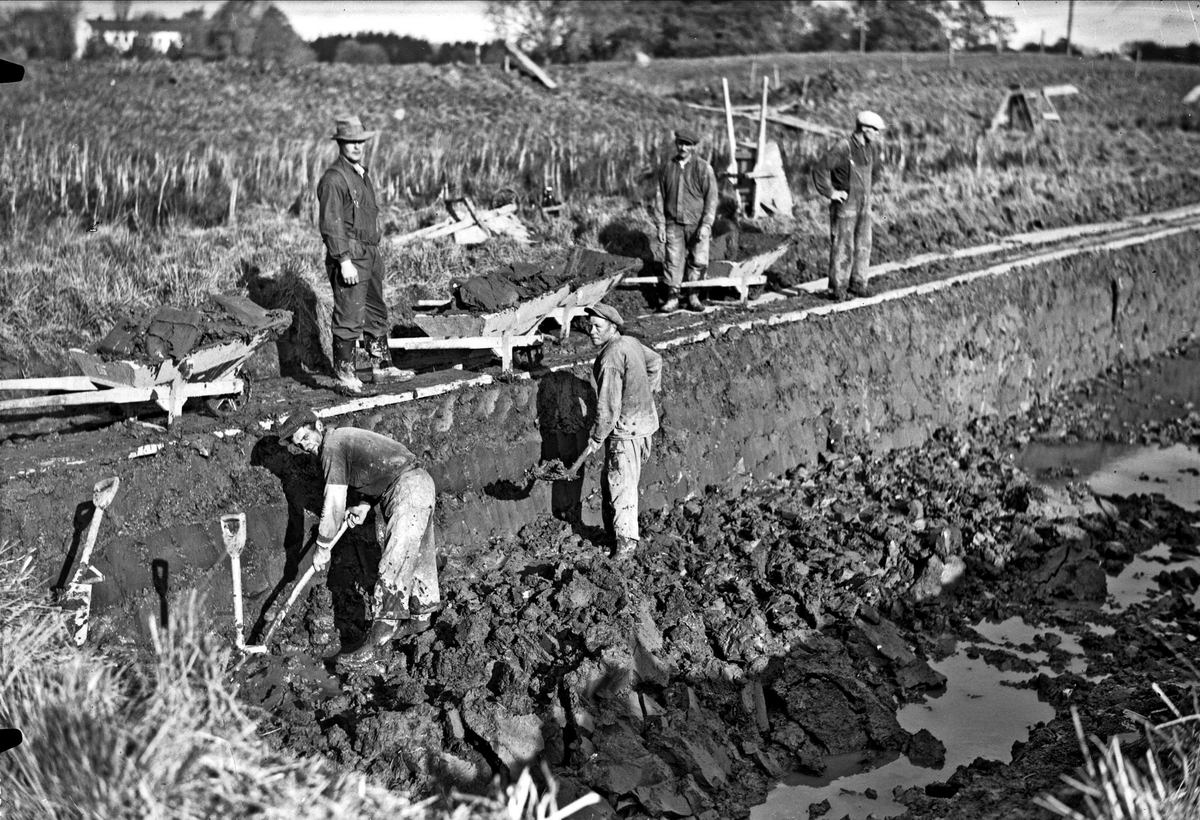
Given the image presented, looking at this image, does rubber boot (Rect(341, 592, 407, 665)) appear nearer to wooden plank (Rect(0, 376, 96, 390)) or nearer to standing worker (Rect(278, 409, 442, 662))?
standing worker (Rect(278, 409, 442, 662))

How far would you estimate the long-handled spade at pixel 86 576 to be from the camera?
6883 millimetres

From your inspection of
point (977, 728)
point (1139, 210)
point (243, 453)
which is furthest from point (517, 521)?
point (1139, 210)

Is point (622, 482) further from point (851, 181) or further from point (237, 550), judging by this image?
point (851, 181)

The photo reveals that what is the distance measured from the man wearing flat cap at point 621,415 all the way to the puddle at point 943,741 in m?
2.29

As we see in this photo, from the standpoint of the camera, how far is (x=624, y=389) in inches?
330

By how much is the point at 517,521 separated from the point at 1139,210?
1556 cm

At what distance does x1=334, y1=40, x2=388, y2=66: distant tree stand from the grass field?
12.1ft

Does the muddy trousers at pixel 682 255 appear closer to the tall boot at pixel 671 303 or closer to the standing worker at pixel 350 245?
the tall boot at pixel 671 303

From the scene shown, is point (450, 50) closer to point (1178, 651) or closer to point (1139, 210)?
point (1139, 210)

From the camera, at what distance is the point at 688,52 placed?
39406 millimetres


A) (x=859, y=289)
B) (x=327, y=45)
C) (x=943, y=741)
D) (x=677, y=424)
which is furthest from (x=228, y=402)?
(x=327, y=45)

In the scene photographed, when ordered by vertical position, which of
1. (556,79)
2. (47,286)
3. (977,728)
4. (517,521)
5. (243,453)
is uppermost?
(556,79)

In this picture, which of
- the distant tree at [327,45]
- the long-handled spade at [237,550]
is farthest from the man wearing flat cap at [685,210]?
the distant tree at [327,45]

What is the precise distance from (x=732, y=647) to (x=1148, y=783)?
2.88 metres
